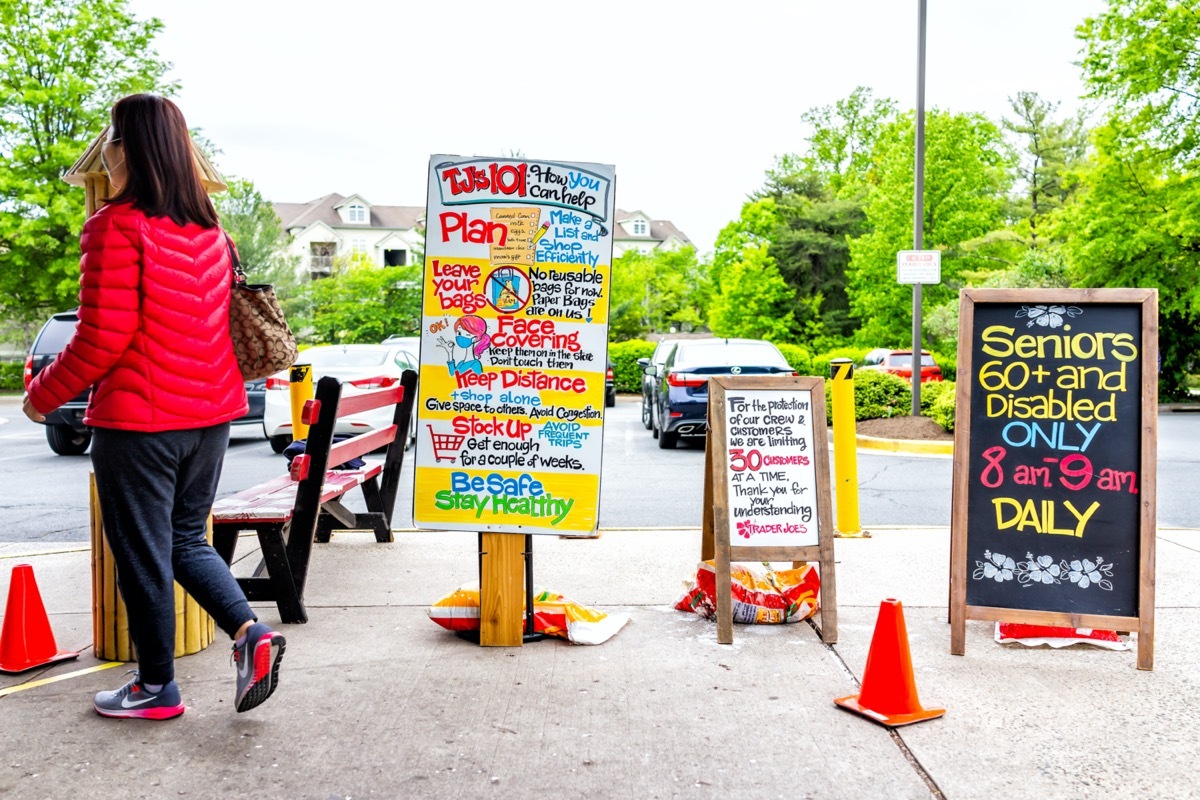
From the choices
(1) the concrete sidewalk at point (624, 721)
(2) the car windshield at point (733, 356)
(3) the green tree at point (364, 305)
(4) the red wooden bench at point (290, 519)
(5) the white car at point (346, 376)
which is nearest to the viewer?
(1) the concrete sidewalk at point (624, 721)

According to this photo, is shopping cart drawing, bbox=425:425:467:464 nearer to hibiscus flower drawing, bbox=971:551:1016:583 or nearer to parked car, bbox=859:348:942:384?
hibiscus flower drawing, bbox=971:551:1016:583

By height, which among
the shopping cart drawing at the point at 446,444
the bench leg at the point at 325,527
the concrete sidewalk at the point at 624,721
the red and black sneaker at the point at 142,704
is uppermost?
the shopping cart drawing at the point at 446,444

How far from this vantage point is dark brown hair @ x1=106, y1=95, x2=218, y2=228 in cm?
346

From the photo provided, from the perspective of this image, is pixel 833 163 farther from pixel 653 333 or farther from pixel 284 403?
pixel 284 403

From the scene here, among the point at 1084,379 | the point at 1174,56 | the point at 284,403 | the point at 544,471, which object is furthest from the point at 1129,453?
the point at 1174,56

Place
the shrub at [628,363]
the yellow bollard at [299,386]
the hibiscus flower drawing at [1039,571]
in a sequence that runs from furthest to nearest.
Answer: the shrub at [628,363], the yellow bollard at [299,386], the hibiscus flower drawing at [1039,571]

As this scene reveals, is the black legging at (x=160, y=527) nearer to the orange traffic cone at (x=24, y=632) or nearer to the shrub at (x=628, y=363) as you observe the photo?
the orange traffic cone at (x=24, y=632)

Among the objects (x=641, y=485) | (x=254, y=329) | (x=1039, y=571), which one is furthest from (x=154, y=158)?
(x=641, y=485)

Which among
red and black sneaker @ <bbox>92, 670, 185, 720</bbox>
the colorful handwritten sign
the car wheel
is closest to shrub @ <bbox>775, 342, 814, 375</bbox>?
the car wheel

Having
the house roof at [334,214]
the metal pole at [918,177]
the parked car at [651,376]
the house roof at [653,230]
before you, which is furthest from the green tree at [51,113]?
the house roof at [653,230]

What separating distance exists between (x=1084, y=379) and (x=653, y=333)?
5487cm

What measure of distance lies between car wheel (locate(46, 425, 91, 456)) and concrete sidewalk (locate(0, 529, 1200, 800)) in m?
9.34

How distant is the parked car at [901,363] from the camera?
23212 millimetres

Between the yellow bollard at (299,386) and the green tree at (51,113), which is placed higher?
the green tree at (51,113)
